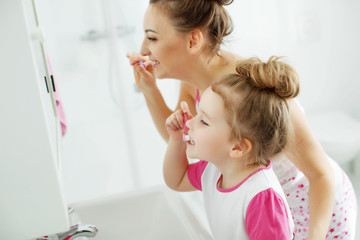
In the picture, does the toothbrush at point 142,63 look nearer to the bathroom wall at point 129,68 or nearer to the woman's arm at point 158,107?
the woman's arm at point 158,107

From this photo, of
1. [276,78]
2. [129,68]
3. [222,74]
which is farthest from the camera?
[129,68]

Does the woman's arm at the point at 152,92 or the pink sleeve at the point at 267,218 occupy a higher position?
the woman's arm at the point at 152,92

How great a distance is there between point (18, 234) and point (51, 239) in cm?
23

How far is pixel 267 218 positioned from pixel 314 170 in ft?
0.72

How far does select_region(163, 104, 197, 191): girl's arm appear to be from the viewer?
871mm

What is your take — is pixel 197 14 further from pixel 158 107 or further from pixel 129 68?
pixel 129 68

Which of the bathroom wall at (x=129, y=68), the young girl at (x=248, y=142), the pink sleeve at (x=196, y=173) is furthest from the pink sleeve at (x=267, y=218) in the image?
the bathroom wall at (x=129, y=68)

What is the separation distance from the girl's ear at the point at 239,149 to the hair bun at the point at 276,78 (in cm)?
11

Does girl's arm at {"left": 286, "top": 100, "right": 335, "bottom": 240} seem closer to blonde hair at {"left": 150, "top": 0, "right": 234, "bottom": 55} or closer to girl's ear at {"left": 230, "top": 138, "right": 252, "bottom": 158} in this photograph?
girl's ear at {"left": 230, "top": 138, "right": 252, "bottom": 158}

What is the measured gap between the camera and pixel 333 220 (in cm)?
99

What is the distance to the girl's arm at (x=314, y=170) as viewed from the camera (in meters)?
0.83

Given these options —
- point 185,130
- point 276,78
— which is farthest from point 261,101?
point 185,130

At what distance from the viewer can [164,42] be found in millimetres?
915

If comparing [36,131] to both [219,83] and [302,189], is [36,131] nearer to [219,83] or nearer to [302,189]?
[219,83]
